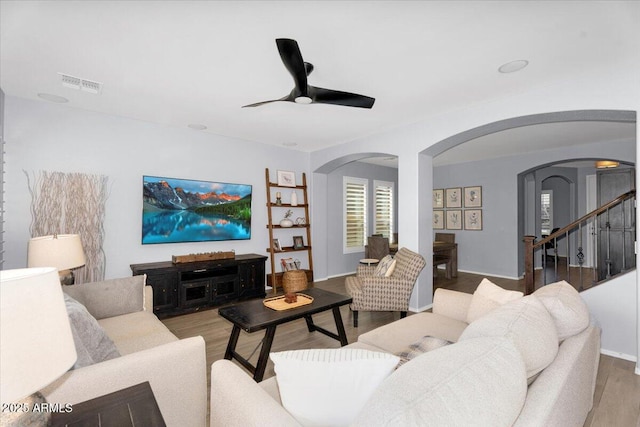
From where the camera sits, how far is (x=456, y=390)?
81 centimetres

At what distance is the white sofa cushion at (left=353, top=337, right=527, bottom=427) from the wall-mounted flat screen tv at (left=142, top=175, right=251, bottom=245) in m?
4.31

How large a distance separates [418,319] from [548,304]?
107 centimetres

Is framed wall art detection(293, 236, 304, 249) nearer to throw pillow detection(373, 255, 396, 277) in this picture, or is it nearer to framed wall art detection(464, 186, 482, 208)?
throw pillow detection(373, 255, 396, 277)

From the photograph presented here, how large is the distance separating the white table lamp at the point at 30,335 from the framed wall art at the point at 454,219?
24.9 feet

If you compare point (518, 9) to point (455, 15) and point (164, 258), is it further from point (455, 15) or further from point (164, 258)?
point (164, 258)

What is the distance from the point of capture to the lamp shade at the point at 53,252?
2514 millimetres

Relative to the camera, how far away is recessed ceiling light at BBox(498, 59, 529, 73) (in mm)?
2678

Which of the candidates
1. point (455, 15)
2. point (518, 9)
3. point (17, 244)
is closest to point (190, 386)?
point (455, 15)

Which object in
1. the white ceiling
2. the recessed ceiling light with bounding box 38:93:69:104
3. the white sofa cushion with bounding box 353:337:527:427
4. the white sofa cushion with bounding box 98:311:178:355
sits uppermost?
the recessed ceiling light with bounding box 38:93:69:104

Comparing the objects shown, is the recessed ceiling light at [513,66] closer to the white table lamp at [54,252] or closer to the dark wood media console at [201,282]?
the dark wood media console at [201,282]

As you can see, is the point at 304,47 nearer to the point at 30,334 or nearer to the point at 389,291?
the point at 30,334

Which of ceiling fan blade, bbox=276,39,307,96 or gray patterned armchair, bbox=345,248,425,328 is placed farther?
gray patterned armchair, bbox=345,248,425,328

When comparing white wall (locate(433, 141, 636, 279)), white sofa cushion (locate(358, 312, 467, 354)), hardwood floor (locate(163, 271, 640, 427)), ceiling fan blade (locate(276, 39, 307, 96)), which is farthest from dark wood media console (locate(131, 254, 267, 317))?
white wall (locate(433, 141, 636, 279))

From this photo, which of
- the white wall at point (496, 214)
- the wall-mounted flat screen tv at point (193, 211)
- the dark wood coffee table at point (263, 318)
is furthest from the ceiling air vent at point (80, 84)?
the white wall at point (496, 214)
